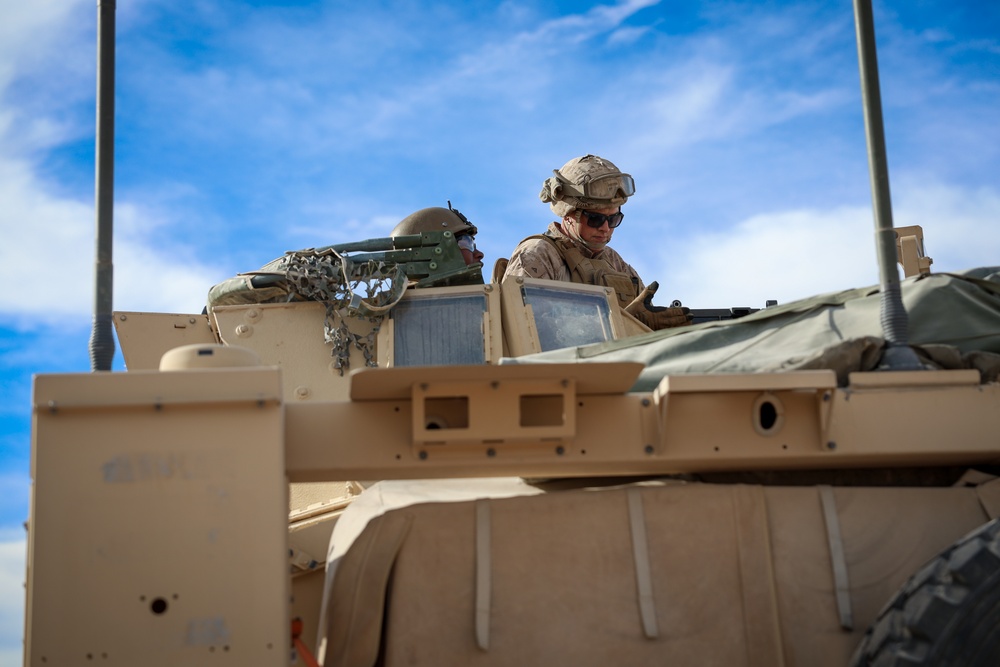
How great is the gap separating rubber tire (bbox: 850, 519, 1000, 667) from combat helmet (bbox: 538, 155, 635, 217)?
465cm

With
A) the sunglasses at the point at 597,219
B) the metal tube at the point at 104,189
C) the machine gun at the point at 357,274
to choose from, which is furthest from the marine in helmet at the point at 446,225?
the metal tube at the point at 104,189

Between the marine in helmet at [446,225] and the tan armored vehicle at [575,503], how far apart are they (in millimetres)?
3985

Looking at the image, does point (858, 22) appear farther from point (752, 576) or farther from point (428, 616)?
point (428, 616)

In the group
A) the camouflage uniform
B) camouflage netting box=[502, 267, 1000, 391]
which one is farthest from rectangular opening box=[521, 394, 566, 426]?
the camouflage uniform

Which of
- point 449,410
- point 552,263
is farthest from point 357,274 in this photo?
point 449,410

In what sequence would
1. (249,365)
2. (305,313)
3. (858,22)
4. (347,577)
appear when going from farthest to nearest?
(305,313) → (858,22) → (347,577) → (249,365)

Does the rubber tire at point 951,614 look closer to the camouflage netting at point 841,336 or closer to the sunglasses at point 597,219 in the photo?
the camouflage netting at point 841,336

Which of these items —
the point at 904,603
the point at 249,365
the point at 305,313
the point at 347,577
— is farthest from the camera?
the point at 305,313

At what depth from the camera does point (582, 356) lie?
169 inches

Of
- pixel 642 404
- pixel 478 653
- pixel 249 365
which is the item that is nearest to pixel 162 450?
pixel 249 365

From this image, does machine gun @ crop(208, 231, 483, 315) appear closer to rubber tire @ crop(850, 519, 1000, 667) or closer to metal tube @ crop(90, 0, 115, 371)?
metal tube @ crop(90, 0, 115, 371)

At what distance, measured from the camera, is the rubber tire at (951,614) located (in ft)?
9.79

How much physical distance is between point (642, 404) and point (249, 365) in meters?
1.13

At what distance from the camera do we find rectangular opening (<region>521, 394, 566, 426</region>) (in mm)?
3629
